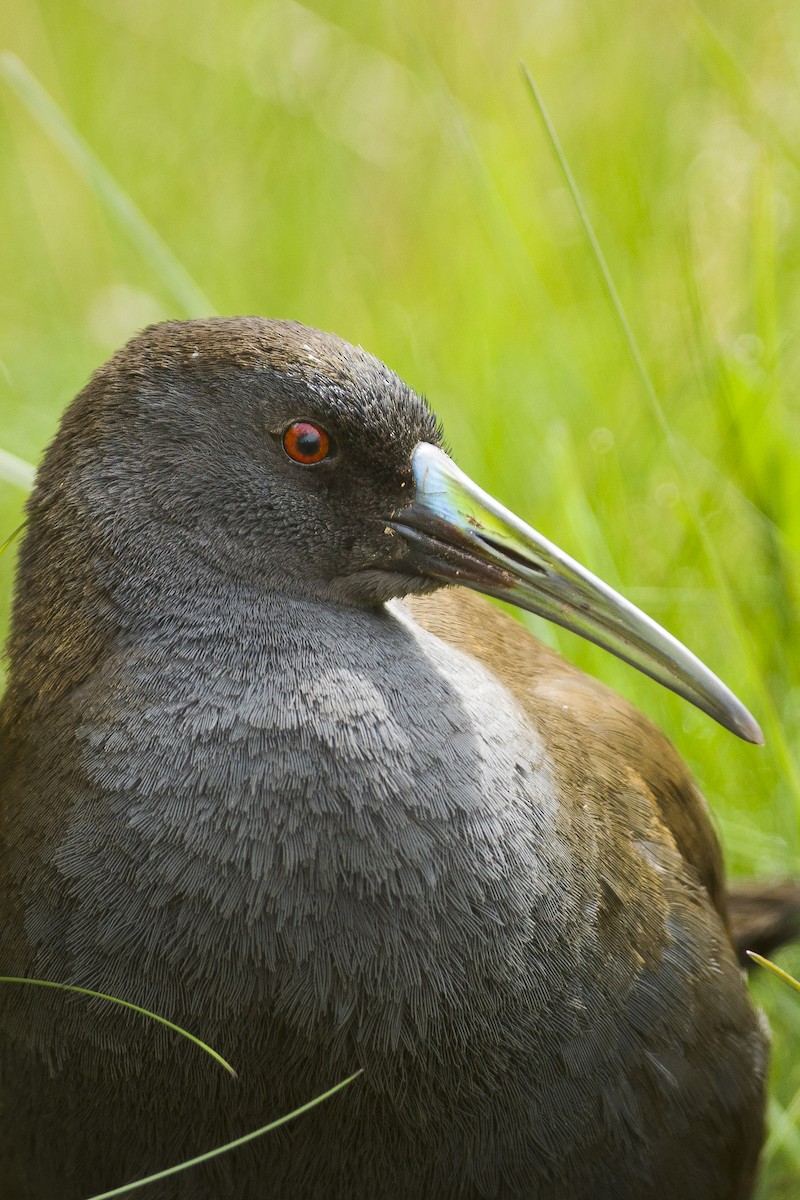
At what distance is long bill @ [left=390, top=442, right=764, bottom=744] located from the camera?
2209mm

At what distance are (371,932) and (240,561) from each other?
575mm

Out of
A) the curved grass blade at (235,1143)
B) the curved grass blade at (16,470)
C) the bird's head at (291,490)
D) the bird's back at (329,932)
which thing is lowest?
the curved grass blade at (235,1143)

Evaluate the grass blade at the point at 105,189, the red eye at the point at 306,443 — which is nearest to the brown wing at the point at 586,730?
the red eye at the point at 306,443

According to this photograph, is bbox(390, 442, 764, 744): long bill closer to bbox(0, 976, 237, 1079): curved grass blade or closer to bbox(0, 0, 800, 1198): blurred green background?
bbox(0, 0, 800, 1198): blurred green background

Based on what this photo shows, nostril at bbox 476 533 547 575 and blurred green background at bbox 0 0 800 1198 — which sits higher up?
blurred green background at bbox 0 0 800 1198

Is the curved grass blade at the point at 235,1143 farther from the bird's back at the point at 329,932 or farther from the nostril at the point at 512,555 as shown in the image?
the nostril at the point at 512,555

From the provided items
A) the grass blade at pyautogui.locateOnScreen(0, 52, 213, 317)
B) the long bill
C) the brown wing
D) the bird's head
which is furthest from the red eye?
the grass blade at pyautogui.locateOnScreen(0, 52, 213, 317)

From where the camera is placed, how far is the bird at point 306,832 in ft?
6.75

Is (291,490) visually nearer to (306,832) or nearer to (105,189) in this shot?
(306,832)

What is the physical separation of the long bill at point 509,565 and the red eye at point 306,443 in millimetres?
143

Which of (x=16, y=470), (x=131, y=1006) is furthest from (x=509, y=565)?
(x=16, y=470)

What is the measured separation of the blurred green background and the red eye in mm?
720

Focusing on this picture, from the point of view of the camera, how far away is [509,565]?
7.40 ft

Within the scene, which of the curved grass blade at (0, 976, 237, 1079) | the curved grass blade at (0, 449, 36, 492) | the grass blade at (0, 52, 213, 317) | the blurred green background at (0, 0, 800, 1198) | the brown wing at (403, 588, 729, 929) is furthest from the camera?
the blurred green background at (0, 0, 800, 1198)
